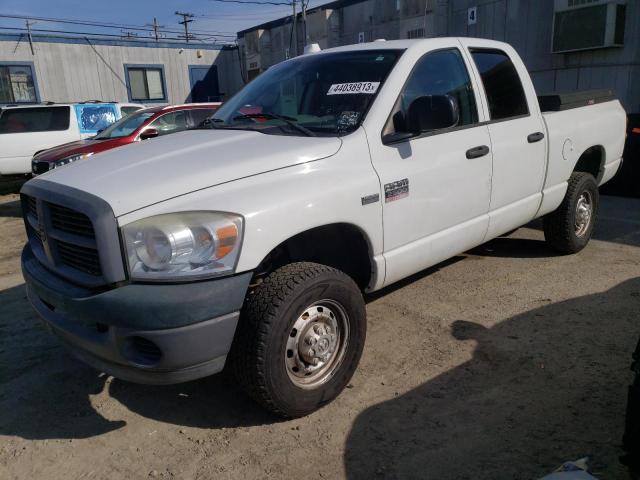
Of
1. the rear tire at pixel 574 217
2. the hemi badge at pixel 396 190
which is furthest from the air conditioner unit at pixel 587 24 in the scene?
the hemi badge at pixel 396 190

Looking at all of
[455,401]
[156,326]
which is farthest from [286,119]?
[455,401]

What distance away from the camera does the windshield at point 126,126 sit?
9.49 metres

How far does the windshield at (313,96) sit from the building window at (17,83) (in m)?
21.9

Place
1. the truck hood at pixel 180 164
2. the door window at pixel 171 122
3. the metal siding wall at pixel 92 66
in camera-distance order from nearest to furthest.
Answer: the truck hood at pixel 180 164, the door window at pixel 171 122, the metal siding wall at pixel 92 66

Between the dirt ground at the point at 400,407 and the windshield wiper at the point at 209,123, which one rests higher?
the windshield wiper at the point at 209,123

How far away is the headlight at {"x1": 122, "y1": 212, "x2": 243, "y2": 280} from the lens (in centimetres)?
236

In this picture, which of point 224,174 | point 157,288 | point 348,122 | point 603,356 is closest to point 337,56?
point 348,122

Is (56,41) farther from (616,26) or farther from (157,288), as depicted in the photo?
(157,288)

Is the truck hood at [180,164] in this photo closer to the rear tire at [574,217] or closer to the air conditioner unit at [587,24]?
the rear tire at [574,217]

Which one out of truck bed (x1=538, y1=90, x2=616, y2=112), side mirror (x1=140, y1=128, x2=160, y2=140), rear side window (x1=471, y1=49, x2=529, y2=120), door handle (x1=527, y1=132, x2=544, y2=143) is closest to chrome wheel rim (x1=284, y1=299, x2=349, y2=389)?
rear side window (x1=471, y1=49, x2=529, y2=120)

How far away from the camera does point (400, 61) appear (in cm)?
343

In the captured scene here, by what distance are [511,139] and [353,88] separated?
145 centimetres

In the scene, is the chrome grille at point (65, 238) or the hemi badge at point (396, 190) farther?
the hemi badge at point (396, 190)

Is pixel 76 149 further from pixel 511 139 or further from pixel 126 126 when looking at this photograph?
pixel 511 139
